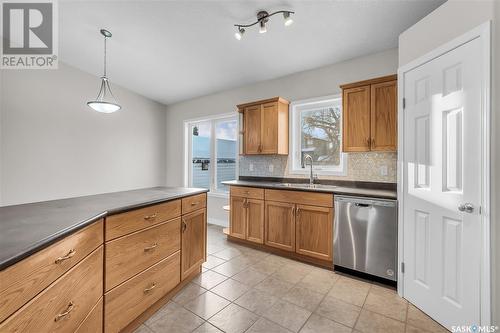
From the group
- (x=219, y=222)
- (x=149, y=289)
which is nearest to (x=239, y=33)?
(x=149, y=289)

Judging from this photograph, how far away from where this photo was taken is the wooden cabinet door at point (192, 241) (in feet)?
7.08

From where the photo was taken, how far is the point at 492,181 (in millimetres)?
1471

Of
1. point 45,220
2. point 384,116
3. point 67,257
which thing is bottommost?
point 67,257

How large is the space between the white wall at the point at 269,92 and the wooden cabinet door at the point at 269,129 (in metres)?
0.43

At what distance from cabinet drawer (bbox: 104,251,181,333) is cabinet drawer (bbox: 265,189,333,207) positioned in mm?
1496

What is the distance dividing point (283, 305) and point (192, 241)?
106 cm

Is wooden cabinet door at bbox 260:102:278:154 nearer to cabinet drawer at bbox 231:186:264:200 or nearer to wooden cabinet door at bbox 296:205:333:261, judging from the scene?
cabinet drawer at bbox 231:186:264:200

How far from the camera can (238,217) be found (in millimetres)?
3484

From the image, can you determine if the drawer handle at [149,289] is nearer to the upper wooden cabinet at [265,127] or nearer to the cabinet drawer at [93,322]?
the cabinet drawer at [93,322]

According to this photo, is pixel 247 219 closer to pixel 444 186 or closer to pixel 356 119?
pixel 356 119

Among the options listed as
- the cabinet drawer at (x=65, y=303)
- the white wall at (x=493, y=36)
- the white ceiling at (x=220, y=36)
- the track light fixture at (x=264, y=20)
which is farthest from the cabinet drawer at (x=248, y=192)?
the white wall at (x=493, y=36)

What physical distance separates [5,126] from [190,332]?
352 centimetres

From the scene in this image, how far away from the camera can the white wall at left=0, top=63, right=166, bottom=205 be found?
2.97 metres

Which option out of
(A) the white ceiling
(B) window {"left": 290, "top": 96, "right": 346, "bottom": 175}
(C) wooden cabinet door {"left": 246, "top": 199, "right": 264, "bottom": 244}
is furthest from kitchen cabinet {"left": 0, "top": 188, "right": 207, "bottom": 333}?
(A) the white ceiling
